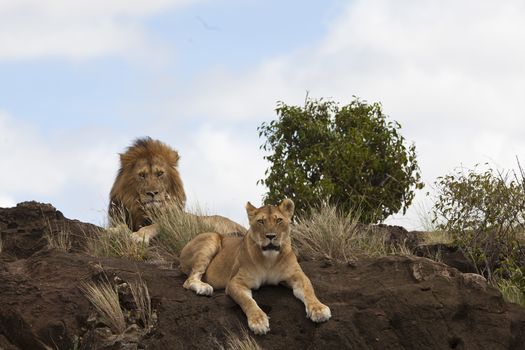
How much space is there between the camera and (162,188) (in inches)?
621

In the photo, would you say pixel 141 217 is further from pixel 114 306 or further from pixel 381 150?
pixel 381 150

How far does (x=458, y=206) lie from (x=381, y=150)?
18.6 feet

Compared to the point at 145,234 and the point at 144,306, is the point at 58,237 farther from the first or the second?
the point at 144,306

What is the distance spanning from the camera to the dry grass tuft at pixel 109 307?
1077 cm

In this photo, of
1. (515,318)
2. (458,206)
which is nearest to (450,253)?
(458,206)

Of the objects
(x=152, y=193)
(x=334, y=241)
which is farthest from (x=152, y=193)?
(x=334, y=241)

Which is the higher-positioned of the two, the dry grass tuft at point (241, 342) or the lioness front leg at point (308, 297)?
the lioness front leg at point (308, 297)

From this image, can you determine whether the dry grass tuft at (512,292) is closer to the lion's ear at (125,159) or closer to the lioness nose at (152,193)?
the lioness nose at (152,193)

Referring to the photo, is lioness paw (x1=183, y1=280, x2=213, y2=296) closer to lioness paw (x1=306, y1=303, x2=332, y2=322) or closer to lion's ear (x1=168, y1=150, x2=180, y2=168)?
lioness paw (x1=306, y1=303, x2=332, y2=322)

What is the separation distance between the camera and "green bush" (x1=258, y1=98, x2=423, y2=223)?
20.0 m

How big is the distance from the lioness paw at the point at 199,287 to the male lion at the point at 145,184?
4.27m

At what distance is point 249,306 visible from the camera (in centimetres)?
1037

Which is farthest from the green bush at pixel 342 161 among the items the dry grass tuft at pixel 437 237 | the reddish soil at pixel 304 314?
the reddish soil at pixel 304 314

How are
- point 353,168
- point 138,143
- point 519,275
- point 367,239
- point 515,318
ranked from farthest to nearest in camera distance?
point 353,168
point 138,143
point 367,239
point 519,275
point 515,318
